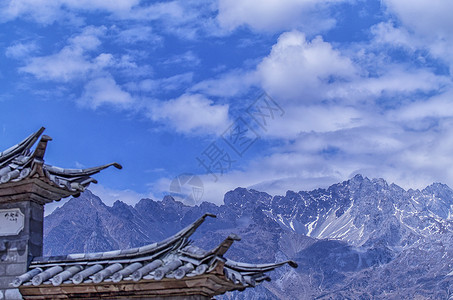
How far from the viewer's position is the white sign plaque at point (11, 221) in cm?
1342

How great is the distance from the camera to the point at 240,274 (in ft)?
40.5

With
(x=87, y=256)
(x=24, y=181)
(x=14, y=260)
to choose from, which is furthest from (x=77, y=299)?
(x=24, y=181)

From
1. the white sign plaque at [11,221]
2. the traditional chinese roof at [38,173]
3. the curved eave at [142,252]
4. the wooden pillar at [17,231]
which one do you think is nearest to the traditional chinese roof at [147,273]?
the curved eave at [142,252]

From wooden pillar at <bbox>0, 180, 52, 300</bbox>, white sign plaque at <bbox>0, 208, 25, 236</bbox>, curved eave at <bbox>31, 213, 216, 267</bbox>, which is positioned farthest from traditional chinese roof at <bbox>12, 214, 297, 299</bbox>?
white sign plaque at <bbox>0, 208, 25, 236</bbox>

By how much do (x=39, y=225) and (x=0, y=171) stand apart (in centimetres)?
136

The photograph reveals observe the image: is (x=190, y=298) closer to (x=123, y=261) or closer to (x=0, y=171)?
(x=123, y=261)

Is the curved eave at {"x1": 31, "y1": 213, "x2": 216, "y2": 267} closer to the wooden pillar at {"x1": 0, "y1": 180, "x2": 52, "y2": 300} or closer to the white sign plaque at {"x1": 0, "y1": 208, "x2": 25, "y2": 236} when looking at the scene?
the wooden pillar at {"x1": 0, "y1": 180, "x2": 52, "y2": 300}

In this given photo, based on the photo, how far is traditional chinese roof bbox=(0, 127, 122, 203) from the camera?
42.4 ft

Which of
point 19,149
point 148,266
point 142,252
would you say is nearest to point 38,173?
point 19,149

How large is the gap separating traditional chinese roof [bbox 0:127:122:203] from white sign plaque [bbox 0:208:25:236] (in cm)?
33

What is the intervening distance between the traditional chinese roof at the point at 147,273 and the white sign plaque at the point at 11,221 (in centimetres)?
94

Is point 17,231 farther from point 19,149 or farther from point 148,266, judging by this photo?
point 148,266

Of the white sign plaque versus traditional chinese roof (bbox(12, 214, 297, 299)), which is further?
the white sign plaque

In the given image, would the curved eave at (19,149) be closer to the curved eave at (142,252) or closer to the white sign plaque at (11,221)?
the white sign plaque at (11,221)
